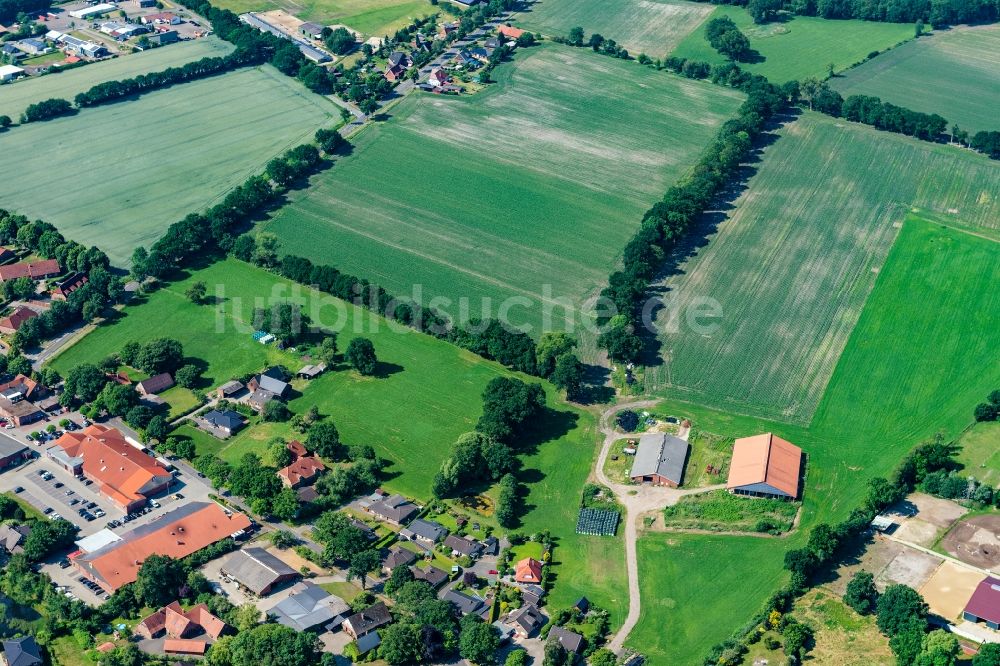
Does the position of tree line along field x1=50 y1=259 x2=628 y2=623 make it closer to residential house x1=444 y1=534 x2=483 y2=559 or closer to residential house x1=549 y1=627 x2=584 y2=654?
residential house x1=549 y1=627 x2=584 y2=654

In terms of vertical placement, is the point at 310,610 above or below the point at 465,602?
below

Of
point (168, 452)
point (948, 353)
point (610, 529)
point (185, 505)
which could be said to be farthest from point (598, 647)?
point (948, 353)

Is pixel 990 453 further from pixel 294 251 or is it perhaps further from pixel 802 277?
pixel 294 251

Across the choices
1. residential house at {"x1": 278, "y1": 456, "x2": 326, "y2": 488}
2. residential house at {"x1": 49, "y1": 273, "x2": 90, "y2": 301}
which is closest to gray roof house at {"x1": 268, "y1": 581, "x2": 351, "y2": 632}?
residential house at {"x1": 278, "y1": 456, "x2": 326, "y2": 488}

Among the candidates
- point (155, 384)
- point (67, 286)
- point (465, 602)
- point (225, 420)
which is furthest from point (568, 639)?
point (67, 286)

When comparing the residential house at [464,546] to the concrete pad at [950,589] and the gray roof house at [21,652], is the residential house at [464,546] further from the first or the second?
the concrete pad at [950,589]

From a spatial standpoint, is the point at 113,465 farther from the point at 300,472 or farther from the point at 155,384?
the point at 300,472
